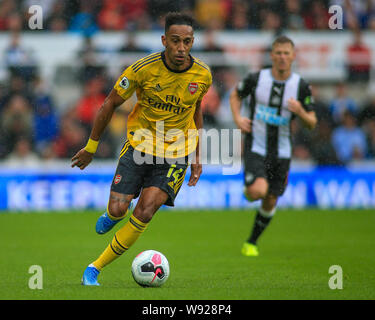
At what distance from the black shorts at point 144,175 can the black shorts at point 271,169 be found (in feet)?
8.09

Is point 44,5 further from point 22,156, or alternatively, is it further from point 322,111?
point 322,111

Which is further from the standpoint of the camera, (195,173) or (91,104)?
(91,104)

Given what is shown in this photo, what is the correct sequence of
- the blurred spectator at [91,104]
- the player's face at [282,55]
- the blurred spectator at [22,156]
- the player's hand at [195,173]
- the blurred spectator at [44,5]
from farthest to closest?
the blurred spectator at [44,5], the blurred spectator at [91,104], the blurred spectator at [22,156], the player's face at [282,55], the player's hand at [195,173]

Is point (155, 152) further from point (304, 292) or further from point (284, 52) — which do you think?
point (284, 52)

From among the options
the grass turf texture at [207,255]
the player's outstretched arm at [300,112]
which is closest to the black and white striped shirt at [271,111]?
the player's outstretched arm at [300,112]

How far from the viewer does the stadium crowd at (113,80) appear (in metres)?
Result: 14.7

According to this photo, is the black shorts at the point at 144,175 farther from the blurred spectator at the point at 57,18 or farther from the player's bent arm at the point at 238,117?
the blurred spectator at the point at 57,18

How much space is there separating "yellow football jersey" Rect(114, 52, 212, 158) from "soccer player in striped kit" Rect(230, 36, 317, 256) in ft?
7.77

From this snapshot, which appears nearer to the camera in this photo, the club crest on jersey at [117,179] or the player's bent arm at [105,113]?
the player's bent arm at [105,113]

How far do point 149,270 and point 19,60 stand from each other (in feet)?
30.0

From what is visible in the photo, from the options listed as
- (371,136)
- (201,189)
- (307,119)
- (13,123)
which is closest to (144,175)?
(307,119)

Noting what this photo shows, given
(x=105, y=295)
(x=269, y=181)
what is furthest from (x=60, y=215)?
(x=105, y=295)

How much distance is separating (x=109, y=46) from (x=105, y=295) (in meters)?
10.1

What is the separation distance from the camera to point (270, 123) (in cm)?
951
